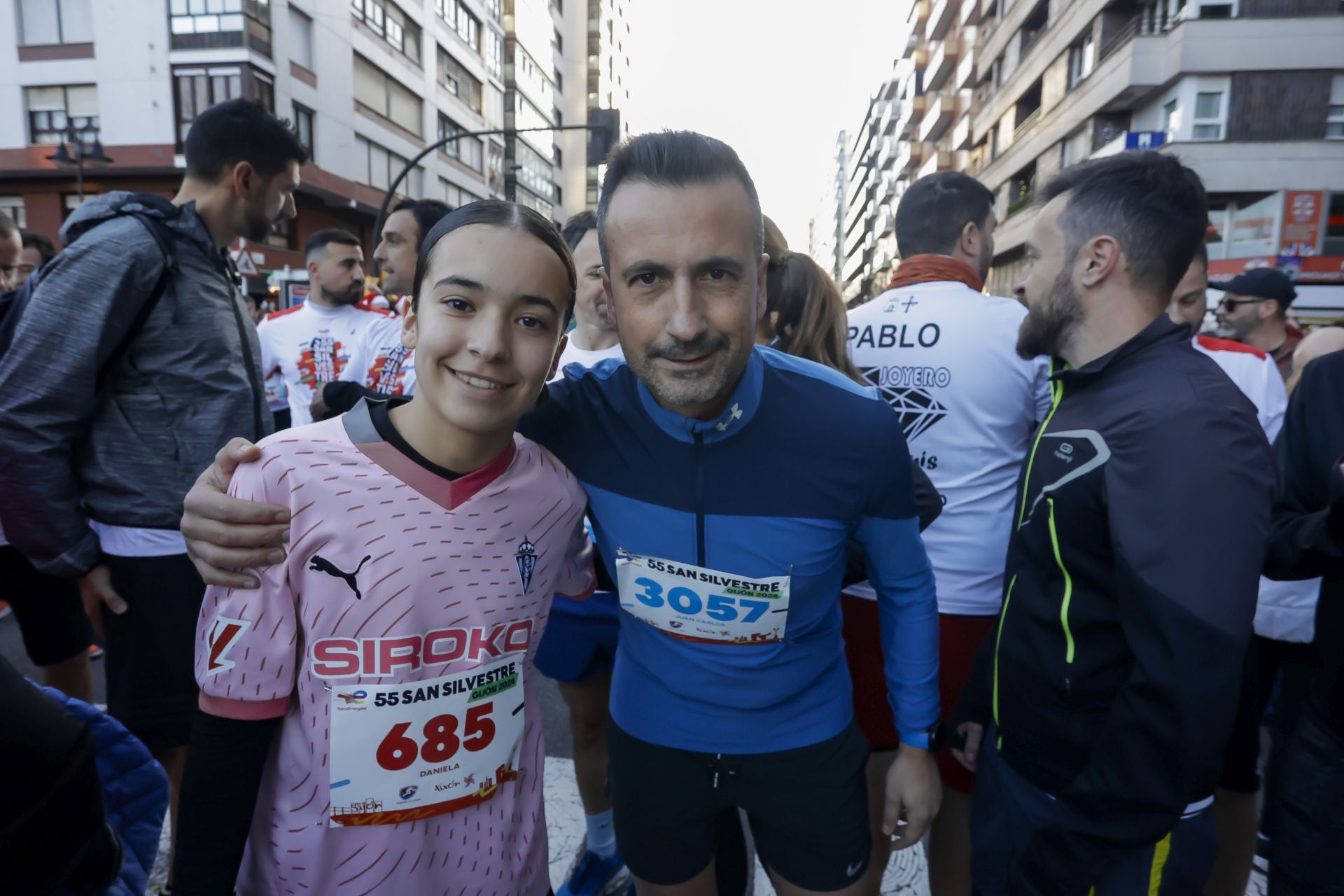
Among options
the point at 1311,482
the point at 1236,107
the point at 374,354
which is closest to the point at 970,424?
the point at 1311,482

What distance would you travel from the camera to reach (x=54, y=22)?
70.6 feet

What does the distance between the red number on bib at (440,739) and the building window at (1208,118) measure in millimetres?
23370

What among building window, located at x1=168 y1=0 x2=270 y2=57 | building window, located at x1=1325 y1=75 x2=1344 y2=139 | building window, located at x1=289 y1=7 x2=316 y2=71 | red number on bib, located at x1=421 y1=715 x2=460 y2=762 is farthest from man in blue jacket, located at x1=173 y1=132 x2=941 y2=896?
building window, located at x1=289 y1=7 x2=316 y2=71

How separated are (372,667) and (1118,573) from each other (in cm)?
145

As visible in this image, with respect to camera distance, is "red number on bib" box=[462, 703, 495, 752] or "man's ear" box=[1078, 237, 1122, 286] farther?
"man's ear" box=[1078, 237, 1122, 286]

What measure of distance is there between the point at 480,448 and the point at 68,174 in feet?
91.3

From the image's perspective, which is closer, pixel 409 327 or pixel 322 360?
pixel 409 327

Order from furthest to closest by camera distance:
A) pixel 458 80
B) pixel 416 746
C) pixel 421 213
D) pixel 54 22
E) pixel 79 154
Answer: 1. pixel 458 80
2. pixel 54 22
3. pixel 79 154
4. pixel 421 213
5. pixel 416 746

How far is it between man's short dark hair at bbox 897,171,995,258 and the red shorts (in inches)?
55.0

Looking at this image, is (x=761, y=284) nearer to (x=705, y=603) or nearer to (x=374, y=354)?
(x=705, y=603)

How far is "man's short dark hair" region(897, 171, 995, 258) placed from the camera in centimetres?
287

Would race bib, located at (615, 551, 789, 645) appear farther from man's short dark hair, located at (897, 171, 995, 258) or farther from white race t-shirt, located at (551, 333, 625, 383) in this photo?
man's short dark hair, located at (897, 171, 995, 258)

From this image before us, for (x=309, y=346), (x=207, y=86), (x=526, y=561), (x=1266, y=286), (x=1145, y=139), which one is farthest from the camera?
(x=207, y=86)

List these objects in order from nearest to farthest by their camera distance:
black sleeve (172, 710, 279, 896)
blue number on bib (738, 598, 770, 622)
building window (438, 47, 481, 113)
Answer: black sleeve (172, 710, 279, 896), blue number on bib (738, 598, 770, 622), building window (438, 47, 481, 113)
